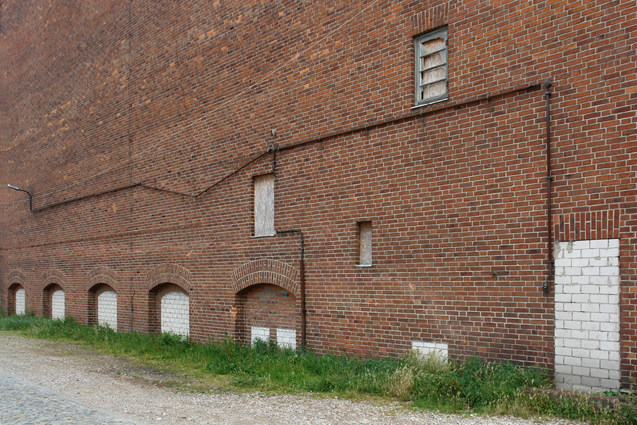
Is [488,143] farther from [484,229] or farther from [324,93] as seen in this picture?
[324,93]

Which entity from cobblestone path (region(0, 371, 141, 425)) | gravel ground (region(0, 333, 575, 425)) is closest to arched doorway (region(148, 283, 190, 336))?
gravel ground (region(0, 333, 575, 425))

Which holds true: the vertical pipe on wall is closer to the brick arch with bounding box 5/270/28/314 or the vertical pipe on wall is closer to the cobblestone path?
the cobblestone path

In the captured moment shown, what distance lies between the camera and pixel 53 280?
19.4 m

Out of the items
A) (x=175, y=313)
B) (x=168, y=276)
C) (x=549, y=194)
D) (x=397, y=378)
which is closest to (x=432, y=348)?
(x=397, y=378)

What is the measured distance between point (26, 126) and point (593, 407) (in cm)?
2159

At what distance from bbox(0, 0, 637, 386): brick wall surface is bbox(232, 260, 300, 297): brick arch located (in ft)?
0.21

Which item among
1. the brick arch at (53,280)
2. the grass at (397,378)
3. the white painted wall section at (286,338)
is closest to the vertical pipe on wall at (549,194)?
the grass at (397,378)

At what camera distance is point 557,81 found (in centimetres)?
752

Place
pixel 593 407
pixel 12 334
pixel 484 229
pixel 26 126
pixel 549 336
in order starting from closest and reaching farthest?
1. pixel 593 407
2. pixel 549 336
3. pixel 484 229
4. pixel 12 334
5. pixel 26 126

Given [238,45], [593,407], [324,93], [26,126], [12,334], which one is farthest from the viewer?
[26,126]

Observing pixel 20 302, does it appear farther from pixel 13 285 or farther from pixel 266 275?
pixel 266 275

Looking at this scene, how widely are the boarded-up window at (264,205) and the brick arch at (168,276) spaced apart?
8.99 feet

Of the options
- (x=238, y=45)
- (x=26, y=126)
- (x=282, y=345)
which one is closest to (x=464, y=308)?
(x=282, y=345)

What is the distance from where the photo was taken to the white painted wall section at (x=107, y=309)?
16438 millimetres
